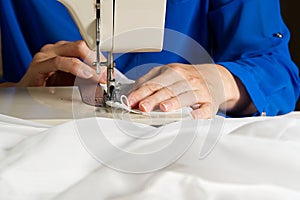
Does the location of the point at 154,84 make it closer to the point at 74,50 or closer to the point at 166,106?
the point at 166,106

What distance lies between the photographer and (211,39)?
151cm

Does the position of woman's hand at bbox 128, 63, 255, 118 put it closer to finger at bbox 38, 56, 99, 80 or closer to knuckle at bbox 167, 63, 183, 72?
knuckle at bbox 167, 63, 183, 72

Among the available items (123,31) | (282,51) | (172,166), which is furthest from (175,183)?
(282,51)

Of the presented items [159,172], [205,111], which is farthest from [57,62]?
[159,172]

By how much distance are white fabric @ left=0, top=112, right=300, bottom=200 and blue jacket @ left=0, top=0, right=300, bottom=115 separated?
0.64m

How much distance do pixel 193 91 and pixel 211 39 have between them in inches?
19.2

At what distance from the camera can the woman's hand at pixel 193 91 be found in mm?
977

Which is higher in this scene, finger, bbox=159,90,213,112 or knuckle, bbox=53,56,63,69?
knuckle, bbox=53,56,63,69

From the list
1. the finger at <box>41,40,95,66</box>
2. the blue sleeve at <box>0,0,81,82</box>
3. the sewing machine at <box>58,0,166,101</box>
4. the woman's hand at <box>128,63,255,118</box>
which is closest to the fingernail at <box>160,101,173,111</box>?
the woman's hand at <box>128,63,255,118</box>

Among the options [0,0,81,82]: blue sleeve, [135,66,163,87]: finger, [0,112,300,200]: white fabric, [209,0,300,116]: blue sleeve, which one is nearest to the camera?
[0,112,300,200]: white fabric

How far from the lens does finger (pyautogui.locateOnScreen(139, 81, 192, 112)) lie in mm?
953

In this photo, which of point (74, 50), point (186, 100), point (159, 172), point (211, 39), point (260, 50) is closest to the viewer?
point (159, 172)

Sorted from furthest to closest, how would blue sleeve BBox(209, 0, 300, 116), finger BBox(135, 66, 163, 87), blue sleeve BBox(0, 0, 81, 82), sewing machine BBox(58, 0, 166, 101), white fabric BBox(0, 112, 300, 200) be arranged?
1. blue sleeve BBox(0, 0, 81, 82)
2. blue sleeve BBox(209, 0, 300, 116)
3. finger BBox(135, 66, 163, 87)
4. sewing machine BBox(58, 0, 166, 101)
5. white fabric BBox(0, 112, 300, 200)

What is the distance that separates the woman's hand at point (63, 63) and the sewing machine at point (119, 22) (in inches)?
4.8
